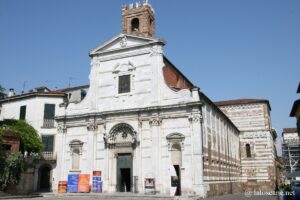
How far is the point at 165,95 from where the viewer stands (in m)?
25.8

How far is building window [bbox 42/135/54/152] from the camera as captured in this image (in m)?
31.0

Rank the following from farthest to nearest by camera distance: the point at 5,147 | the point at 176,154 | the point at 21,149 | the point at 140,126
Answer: the point at 21,149
the point at 5,147
the point at 140,126
the point at 176,154

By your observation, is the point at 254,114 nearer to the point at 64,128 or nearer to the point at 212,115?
the point at 212,115

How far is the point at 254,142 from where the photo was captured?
42.7 metres

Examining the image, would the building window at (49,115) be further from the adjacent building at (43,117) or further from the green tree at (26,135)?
the green tree at (26,135)

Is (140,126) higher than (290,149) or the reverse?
higher

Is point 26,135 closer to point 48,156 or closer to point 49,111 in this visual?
point 48,156

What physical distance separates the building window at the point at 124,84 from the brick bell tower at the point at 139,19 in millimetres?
4370

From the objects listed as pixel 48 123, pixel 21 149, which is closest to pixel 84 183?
pixel 21 149

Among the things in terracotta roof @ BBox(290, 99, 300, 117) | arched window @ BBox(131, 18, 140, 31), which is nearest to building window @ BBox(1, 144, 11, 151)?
arched window @ BBox(131, 18, 140, 31)

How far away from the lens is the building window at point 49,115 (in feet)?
103

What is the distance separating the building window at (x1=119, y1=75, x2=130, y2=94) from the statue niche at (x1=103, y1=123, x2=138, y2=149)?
2927mm

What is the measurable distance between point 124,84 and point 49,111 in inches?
364

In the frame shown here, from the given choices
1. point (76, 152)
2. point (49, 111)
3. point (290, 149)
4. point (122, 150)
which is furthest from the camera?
point (290, 149)
